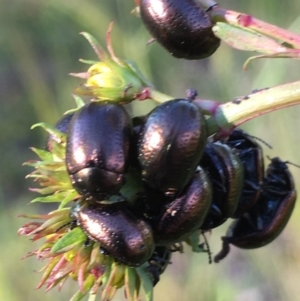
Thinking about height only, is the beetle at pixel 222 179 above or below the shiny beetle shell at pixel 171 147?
below

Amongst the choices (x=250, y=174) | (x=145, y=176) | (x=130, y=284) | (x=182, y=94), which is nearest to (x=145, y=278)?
(x=130, y=284)

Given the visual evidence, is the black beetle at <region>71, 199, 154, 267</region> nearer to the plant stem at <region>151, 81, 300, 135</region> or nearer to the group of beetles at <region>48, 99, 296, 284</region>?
→ the group of beetles at <region>48, 99, 296, 284</region>

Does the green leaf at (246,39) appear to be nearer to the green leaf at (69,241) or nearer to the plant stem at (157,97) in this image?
the plant stem at (157,97)

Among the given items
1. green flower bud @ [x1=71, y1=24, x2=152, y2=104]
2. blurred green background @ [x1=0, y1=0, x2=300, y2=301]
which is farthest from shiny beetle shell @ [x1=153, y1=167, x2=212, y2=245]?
blurred green background @ [x1=0, y1=0, x2=300, y2=301]

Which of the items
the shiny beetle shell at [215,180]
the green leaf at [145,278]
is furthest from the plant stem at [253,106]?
the green leaf at [145,278]

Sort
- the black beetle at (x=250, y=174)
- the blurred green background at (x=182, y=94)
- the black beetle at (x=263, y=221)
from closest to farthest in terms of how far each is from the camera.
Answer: the black beetle at (x=250, y=174)
the black beetle at (x=263, y=221)
the blurred green background at (x=182, y=94)

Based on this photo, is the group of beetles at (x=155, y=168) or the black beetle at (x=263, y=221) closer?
the group of beetles at (x=155, y=168)

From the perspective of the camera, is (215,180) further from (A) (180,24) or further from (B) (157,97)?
(A) (180,24)
